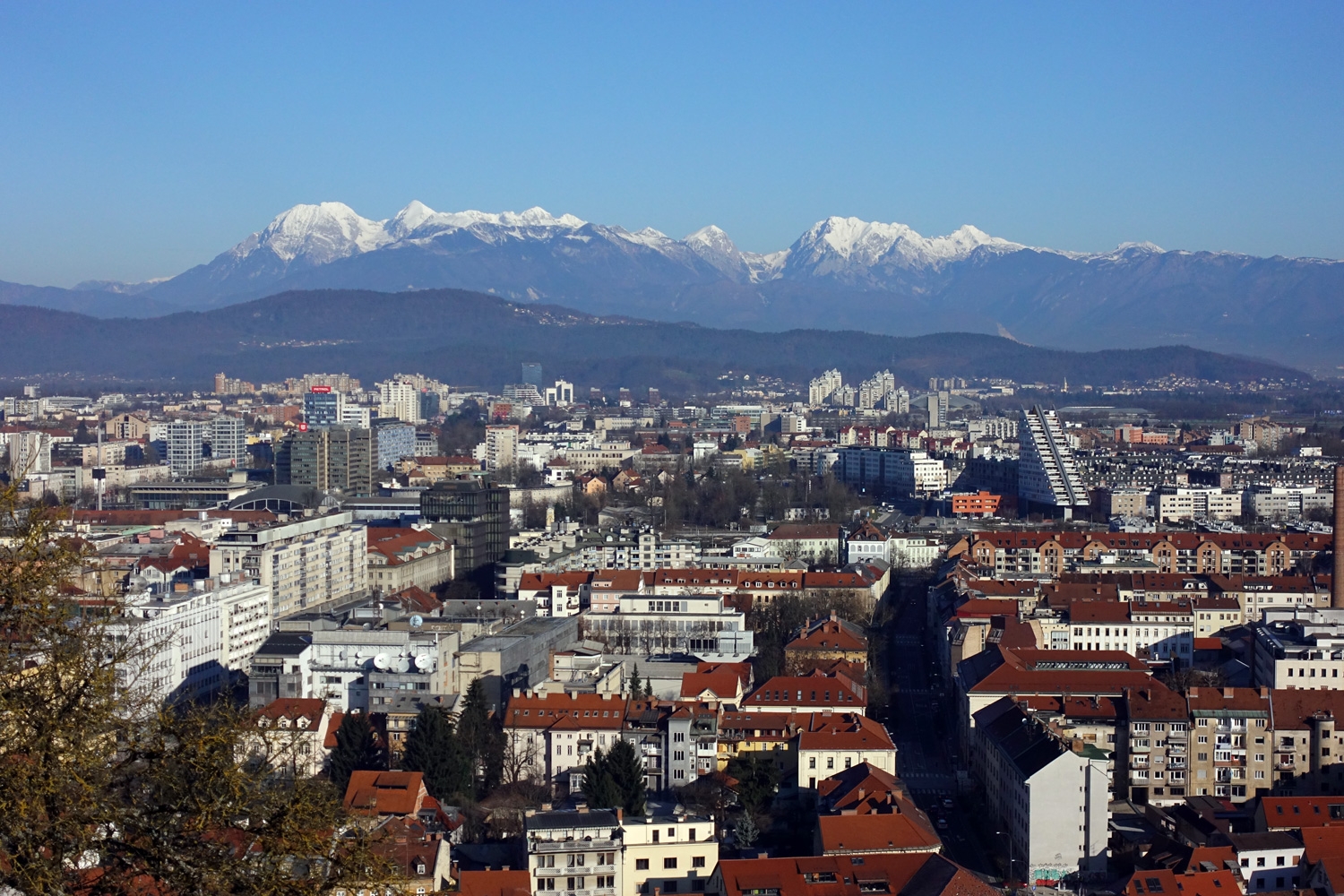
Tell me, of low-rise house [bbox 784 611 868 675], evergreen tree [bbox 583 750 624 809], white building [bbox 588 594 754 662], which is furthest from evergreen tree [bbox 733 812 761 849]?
white building [bbox 588 594 754 662]

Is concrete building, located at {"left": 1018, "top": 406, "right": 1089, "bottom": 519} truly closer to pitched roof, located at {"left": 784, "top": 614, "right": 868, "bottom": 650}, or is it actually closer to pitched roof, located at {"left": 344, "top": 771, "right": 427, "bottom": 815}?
pitched roof, located at {"left": 784, "top": 614, "right": 868, "bottom": 650}

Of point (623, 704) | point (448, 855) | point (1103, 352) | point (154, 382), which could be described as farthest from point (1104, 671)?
point (1103, 352)

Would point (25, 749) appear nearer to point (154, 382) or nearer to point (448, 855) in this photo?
point (448, 855)

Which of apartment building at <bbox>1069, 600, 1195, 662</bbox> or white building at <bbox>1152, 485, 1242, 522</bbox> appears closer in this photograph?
apartment building at <bbox>1069, 600, 1195, 662</bbox>

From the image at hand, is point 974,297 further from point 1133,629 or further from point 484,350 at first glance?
point 1133,629

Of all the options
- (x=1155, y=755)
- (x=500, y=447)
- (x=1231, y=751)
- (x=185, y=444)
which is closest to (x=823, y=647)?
(x=1155, y=755)

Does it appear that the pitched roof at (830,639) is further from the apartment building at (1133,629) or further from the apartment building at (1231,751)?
Answer: the apartment building at (1231,751)
